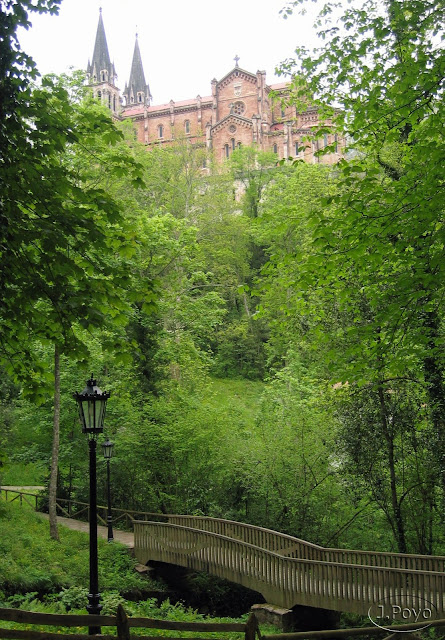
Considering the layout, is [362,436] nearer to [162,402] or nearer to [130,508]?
[162,402]

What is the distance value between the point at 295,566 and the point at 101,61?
4234 inches

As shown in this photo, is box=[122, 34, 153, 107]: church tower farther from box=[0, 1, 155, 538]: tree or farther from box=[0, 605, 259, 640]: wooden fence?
box=[0, 605, 259, 640]: wooden fence

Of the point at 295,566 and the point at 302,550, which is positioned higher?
the point at 302,550

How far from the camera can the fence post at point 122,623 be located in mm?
5580

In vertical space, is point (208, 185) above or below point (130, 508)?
above

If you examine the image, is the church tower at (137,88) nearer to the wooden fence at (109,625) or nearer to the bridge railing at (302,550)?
the bridge railing at (302,550)

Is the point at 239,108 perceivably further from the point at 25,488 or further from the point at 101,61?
the point at 25,488

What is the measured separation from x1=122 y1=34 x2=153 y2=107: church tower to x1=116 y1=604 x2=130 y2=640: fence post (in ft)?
398

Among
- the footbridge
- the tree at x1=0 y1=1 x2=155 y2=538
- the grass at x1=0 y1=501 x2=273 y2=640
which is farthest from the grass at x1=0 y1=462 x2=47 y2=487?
the tree at x1=0 y1=1 x2=155 y2=538

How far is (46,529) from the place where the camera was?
19094mm

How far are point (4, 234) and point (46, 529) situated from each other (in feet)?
48.7

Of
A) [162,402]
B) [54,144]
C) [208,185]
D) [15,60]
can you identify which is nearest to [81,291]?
[54,144]

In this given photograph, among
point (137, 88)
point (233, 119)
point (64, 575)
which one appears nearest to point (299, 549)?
point (64, 575)

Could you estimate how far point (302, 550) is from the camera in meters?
14.8
